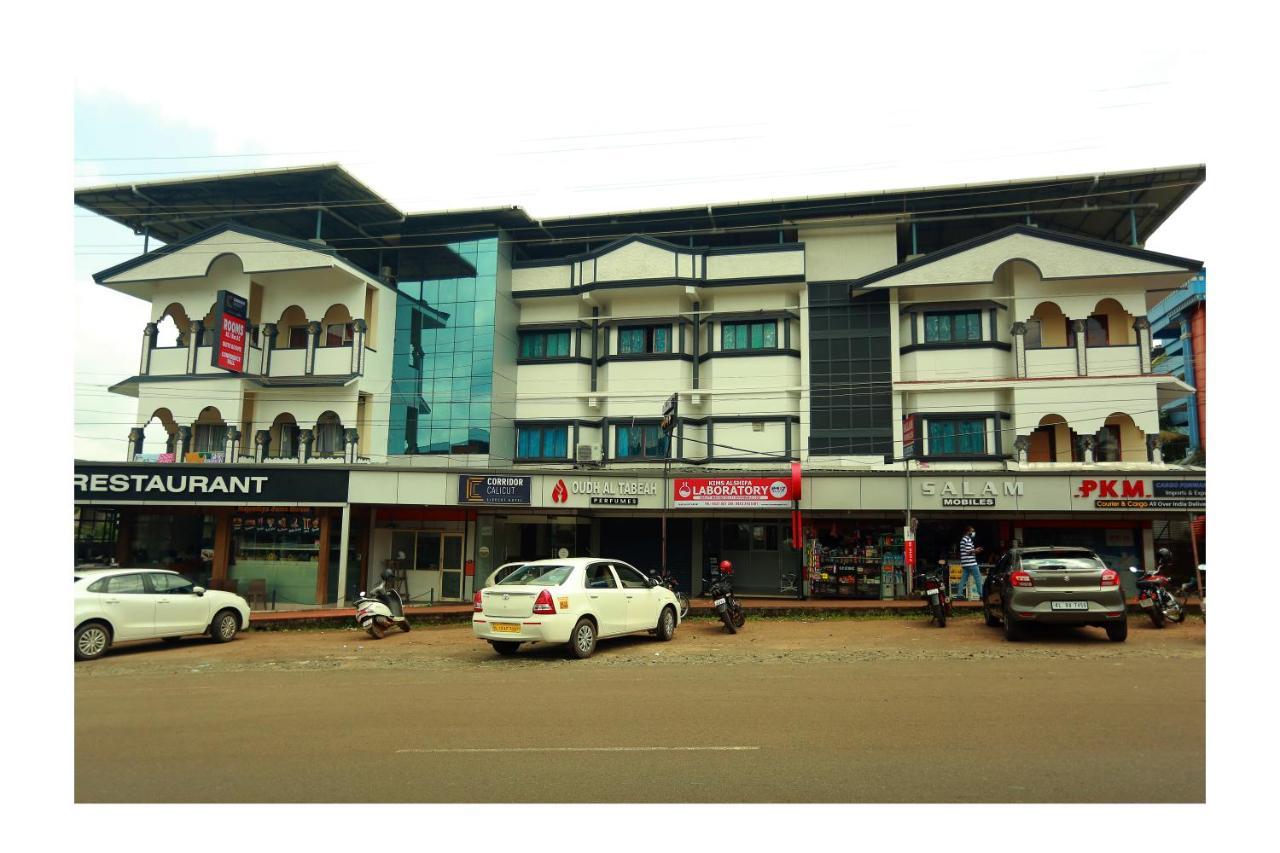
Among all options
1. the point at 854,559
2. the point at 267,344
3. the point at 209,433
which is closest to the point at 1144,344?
the point at 854,559

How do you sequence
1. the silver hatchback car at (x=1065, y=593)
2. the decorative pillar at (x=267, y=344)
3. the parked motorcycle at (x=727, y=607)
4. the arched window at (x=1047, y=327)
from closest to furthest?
the silver hatchback car at (x=1065, y=593), the parked motorcycle at (x=727, y=607), the arched window at (x=1047, y=327), the decorative pillar at (x=267, y=344)

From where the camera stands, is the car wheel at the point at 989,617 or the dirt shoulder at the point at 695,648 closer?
the dirt shoulder at the point at 695,648

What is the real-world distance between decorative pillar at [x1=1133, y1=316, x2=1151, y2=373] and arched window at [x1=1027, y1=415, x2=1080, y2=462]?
8.82 ft

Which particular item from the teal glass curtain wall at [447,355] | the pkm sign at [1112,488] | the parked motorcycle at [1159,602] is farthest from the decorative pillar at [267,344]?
the parked motorcycle at [1159,602]

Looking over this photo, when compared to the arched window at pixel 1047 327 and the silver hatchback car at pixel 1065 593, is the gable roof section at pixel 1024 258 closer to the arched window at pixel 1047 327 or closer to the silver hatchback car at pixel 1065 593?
the arched window at pixel 1047 327

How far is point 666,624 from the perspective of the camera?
15367 millimetres

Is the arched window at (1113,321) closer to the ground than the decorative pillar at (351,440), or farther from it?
farther from it

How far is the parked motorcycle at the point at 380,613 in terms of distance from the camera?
17.1 meters

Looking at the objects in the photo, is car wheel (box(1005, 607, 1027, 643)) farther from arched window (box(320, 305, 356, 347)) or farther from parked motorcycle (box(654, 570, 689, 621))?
arched window (box(320, 305, 356, 347))

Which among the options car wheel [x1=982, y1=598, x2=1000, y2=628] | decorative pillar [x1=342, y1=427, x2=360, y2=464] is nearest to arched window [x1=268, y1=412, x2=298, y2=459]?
decorative pillar [x1=342, y1=427, x2=360, y2=464]

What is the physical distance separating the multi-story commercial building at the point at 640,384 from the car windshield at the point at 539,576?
30.9 ft

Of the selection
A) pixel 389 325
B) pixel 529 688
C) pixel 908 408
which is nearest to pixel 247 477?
pixel 389 325

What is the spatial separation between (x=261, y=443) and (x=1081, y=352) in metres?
25.3

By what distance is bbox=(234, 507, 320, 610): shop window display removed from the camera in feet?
76.4
